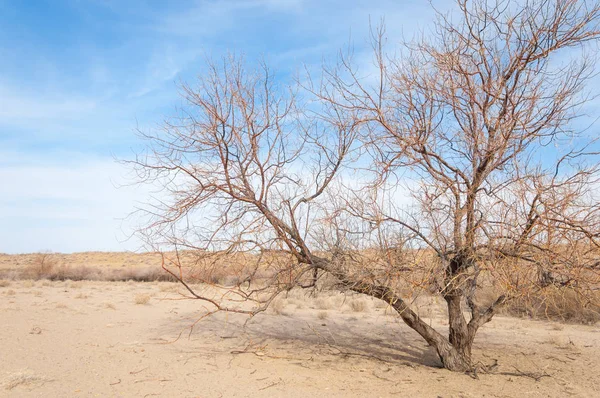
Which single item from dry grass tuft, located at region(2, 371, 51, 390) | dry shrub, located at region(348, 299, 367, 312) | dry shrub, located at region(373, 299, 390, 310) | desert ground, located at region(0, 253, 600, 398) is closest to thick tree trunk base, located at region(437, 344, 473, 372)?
desert ground, located at region(0, 253, 600, 398)

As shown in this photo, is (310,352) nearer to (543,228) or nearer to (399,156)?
(399,156)

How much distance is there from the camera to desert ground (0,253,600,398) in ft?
24.7

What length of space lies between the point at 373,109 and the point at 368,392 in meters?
4.10

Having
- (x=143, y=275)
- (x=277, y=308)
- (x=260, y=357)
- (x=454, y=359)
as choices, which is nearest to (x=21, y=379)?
(x=260, y=357)

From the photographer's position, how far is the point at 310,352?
9992mm

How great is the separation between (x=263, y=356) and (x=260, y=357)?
85 millimetres

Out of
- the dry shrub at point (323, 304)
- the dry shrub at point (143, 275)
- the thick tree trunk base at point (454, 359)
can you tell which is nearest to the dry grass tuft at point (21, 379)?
the thick tree trunk base at point (454, 359)

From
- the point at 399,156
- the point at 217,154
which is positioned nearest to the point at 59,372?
the point at 217,154

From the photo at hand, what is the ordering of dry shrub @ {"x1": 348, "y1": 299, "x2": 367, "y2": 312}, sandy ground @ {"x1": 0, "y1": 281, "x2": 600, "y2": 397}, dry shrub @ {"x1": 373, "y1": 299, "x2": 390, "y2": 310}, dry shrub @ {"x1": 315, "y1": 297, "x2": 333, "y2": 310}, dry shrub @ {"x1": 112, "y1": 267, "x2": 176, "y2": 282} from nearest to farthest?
sandy ground @ {"x1": 0, "y1": 281, "x2": 600, "y2": 397} → dry shrub @ {"x1": 348, "y1": 299, "x2": 367, "y2": 312} → dry shrub @ {"x1": 315, "y1": 297, "x2": 333, "y2": 310} → dry shrub @ {"x1": 373, "y1": 299, "x2": 390, "y2": 310} → dry shrub @ {"x1": 112, "y1": 267, "x2": 176, "y2": 282}

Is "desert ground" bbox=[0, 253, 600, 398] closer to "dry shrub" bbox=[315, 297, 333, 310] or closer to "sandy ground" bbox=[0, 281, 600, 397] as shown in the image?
"sandy ground" bbox=[0, 281, 600, 397]

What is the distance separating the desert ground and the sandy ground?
0.06 feet

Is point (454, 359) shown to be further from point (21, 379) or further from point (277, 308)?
point (277, 308)

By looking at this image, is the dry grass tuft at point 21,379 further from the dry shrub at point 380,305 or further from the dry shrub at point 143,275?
the dry shrub at point 143,275

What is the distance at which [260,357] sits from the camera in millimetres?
9375
